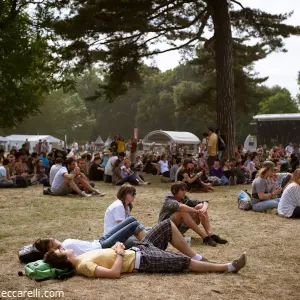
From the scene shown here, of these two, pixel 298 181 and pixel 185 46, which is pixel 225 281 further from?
pixel 185 46

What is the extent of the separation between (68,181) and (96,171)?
6259mm

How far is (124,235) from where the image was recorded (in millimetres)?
6539

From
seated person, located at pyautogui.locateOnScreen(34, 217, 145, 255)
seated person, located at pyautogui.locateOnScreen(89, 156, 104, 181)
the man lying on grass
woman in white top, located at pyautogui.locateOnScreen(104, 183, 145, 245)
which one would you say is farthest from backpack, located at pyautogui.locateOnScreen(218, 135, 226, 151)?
the man lying on grass

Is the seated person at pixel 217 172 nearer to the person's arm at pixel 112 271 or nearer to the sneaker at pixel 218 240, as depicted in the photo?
the sneaker at pixel 218 240

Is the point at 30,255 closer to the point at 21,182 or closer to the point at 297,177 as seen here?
the point at 297,177

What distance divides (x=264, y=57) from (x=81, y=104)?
233ft

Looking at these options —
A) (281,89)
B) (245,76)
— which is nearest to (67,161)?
(245,76)

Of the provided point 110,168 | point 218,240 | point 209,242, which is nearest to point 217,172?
point 110,168

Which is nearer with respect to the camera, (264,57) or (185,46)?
(185,46)

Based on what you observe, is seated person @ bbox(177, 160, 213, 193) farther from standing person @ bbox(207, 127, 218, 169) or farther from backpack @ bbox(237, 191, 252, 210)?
standing person @ bbox(207, 127, 218, 169)

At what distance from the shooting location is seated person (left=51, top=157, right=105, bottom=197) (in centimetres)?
1423

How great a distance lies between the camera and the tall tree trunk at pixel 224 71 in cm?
2120

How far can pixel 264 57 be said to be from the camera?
89.2 ft

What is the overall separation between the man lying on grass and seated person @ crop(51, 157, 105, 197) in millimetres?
8221
